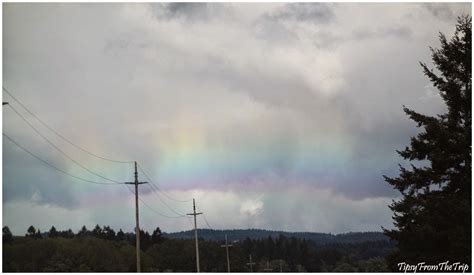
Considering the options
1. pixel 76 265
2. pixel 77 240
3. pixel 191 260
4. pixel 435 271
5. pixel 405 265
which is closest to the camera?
pixel 435 271

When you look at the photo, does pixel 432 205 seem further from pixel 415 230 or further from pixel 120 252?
pixel 120 252

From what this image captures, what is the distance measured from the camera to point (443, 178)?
830 inches

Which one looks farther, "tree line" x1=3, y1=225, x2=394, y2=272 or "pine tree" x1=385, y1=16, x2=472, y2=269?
"tree line" x1=3, y1=225, x2=394, y2=272

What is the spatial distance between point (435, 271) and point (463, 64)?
8.78 metres

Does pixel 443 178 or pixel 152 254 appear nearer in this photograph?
pixel 443 178

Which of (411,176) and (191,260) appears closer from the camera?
(411,176)

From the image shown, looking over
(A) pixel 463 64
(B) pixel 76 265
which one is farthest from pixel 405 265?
(B) pixel 76 265

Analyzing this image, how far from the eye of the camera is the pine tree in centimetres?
1952

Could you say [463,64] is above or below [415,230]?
above

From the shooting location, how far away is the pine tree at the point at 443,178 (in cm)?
1952

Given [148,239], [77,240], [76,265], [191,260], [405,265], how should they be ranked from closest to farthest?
[405,265]
[76,265]
[77,240]
[191,260]
[148,239]

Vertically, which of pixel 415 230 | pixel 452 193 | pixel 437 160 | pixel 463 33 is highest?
pixel 463 33

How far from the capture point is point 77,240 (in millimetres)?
126438

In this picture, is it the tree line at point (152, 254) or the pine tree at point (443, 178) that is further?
the tree line at point (152, 254)
